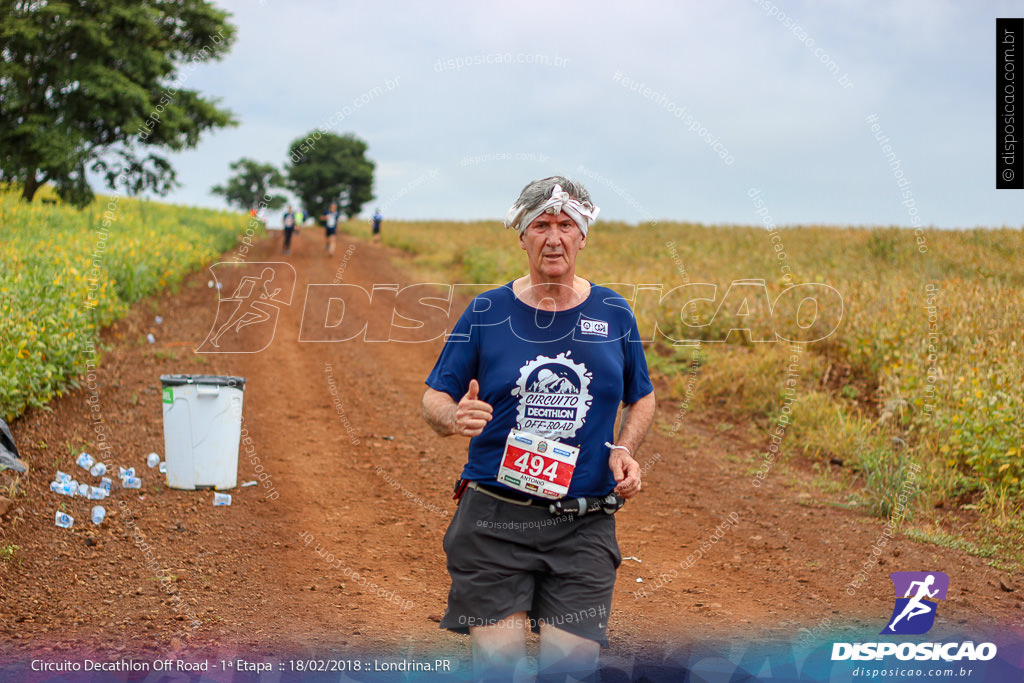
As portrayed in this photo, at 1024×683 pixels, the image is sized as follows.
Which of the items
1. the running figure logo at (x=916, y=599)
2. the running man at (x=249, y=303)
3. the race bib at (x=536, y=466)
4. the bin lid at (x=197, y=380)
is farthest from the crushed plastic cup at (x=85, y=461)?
the running figure logo at (x=916, y=599)

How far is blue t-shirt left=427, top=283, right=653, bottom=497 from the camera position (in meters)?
2.89

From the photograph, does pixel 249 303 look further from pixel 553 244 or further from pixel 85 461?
pixel 553 244

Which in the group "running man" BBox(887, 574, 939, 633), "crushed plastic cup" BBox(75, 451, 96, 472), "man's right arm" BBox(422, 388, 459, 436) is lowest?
"crushed plastic cup" BBox(75, 451, 96, 472)

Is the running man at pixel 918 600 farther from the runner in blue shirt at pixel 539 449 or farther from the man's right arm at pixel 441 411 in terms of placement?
the man's right arm at pixel 441 411

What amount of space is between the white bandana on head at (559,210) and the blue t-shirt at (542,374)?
262 millimetres

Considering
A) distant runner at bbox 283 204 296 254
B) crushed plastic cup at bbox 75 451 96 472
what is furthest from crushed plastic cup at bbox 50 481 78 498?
distant runner at bbox 283 204 296 254

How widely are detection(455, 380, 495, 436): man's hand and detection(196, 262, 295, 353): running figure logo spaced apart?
33.3 ft

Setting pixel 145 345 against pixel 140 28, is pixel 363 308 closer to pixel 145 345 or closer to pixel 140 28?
pixel 145 345

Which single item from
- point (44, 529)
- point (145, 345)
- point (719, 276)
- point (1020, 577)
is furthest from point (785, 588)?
point (719, 276)

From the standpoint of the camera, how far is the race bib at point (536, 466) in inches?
112

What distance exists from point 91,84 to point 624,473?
78.1 feet

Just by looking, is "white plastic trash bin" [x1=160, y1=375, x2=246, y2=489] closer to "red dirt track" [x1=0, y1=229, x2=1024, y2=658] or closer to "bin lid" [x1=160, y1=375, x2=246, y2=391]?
"bin lid" [x1=160, y1=375, x2=246, y2=391]

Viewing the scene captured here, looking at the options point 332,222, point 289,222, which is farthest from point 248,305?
point 289,222

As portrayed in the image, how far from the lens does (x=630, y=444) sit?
302cm
